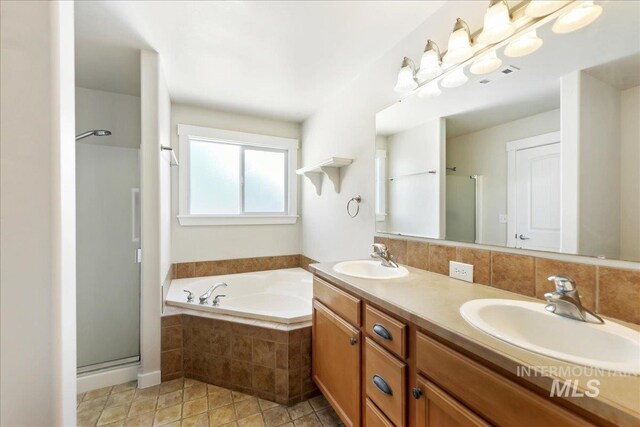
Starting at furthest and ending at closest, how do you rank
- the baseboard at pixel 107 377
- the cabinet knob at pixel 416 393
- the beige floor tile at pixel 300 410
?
the baseboard at pixel 107 377 → the beige floor tile at pixel 300 410 → the cabinet knob at pixel 416 393

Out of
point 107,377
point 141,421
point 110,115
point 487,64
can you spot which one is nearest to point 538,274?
point 487,64

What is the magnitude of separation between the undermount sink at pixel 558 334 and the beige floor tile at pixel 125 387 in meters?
2.32

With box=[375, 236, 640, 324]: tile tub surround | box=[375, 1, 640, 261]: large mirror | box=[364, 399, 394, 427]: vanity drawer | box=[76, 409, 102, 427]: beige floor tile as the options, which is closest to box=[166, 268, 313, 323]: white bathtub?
box=[76, 409, 102, 427]: beige floor tile

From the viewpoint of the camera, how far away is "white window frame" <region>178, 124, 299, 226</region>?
9.19 feet

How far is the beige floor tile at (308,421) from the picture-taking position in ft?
5.19

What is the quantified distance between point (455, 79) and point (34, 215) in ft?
6.05

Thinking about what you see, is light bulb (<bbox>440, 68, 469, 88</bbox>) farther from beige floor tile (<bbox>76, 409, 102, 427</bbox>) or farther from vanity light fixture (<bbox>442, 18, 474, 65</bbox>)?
beige floor tile (<bbox>76, 409, 102, 427</bbox>)

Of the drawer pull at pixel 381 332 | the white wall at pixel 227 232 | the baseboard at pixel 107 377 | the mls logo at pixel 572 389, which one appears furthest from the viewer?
the white wall at pixel 227 232

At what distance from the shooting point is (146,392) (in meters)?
1.88

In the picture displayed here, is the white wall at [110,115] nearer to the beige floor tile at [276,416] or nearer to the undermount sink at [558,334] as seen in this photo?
the beige floor tile at [276,416]

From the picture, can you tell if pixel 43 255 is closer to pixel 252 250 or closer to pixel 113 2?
pixel 113 2

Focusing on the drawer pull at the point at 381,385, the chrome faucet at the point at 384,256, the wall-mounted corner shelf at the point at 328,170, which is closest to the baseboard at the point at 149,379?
the drawer pull at the point at 381,385

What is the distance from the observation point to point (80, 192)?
2.24m

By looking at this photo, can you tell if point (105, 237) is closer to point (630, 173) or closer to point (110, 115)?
point (110, 115)
